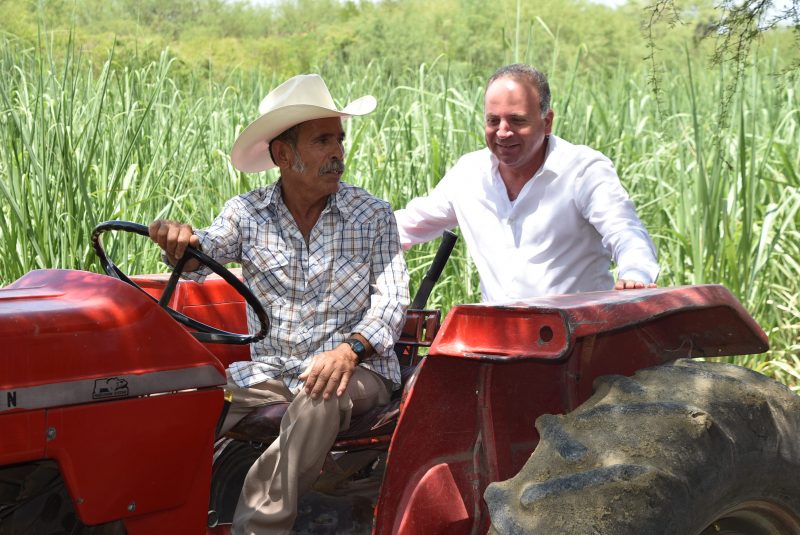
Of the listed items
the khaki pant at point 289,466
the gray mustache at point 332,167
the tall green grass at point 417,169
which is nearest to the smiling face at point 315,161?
the gray mustache at point 332,167

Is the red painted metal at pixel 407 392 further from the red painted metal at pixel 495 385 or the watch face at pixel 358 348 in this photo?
the watch face at pixel 358 348

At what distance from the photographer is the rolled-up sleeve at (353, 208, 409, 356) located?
273 centimetres

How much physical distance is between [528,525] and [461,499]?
1.56 feet

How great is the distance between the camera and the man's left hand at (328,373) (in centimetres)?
257

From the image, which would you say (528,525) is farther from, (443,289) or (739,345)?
(443,289)

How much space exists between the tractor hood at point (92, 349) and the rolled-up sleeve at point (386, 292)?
0.52 m

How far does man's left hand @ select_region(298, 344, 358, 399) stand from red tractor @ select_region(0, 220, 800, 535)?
14 centimetres

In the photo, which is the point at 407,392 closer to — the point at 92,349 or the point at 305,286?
the point at 305,286

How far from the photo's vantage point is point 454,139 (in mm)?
5758

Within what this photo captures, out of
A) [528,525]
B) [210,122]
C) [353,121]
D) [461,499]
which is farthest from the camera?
[210,122]

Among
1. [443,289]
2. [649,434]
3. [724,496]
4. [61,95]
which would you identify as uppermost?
[61,95]

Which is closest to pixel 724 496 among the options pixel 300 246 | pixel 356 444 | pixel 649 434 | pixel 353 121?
pixel 649 434

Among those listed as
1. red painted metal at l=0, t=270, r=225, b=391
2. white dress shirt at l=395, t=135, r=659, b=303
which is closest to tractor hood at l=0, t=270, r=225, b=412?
red painted metal at l=0, t=270, r=225, b=391

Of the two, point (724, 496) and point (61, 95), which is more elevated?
point (61, 95)
